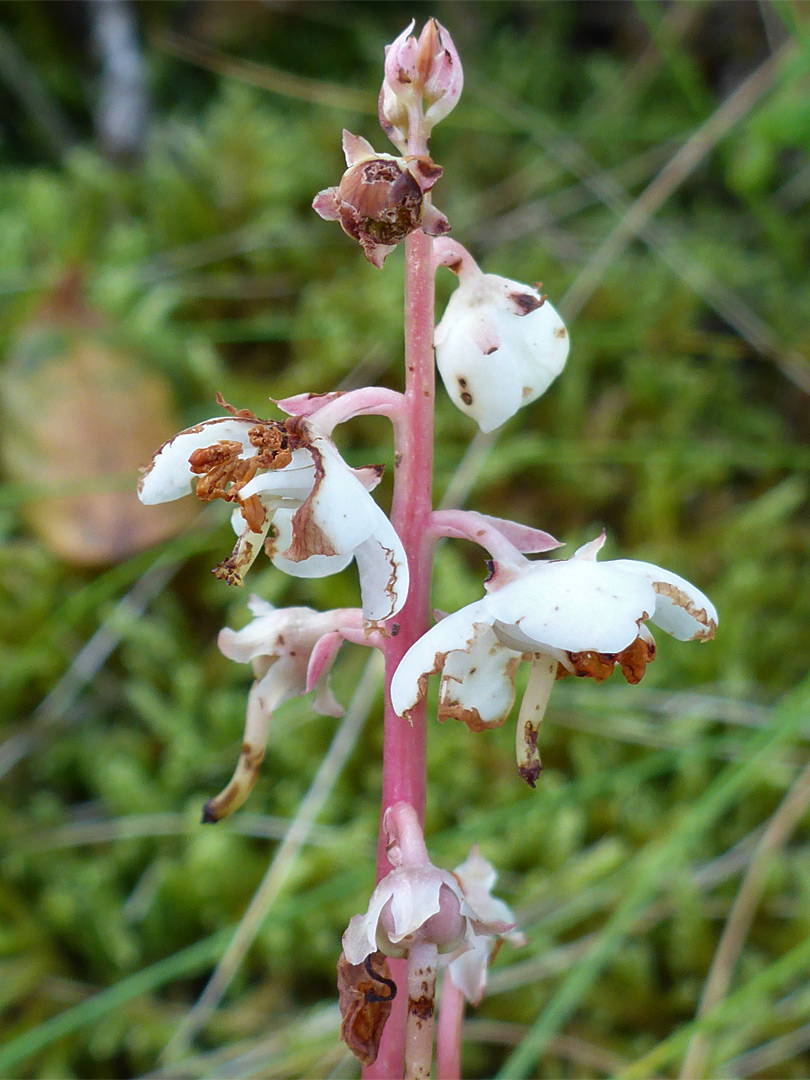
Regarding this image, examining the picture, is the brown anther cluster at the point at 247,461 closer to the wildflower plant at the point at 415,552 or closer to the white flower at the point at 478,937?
the wildflower plant at the point at 415,552

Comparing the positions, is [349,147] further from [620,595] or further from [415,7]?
[415,7]

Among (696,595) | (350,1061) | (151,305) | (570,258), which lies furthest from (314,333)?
(696,595)

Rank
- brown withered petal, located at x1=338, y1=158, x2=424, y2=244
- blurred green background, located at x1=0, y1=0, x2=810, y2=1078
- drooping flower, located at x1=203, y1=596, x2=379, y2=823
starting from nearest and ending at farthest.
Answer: brown withered petal, located at x1=338, y1=158, x2=424, y2=244 → drooping flower, located at x1=203, y1=596, x2=379, y2=823 → blurred green background, located at x1=0, y1=0, x2=810, y2=1078

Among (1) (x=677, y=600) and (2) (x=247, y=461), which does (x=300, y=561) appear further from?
(1) (x=677, y=600)

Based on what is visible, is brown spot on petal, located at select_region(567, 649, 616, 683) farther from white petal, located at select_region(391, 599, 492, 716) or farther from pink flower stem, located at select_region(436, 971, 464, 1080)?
pink flower stem, located at select_region(436, 971, 464, 1080)

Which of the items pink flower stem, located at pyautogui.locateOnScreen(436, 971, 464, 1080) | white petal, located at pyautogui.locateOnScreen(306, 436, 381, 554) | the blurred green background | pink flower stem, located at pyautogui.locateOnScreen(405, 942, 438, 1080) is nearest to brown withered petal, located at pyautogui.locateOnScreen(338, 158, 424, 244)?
white petal, located at pyautogui.locateOnScreen(306, 436, 381, 554)

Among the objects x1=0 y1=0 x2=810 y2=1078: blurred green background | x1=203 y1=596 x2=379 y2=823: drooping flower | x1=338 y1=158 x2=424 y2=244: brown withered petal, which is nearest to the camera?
x1=338 y1=158 x2=424 y2=244: brown withered petal

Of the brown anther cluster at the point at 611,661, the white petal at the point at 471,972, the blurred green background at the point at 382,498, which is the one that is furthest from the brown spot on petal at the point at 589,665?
the blurred green background at the point at 382,498
